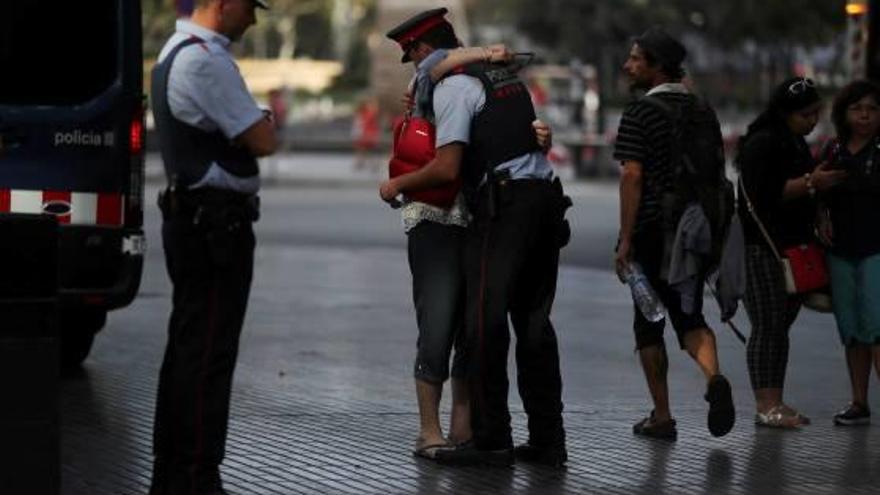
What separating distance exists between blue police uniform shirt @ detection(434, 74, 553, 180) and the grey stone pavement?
1.18 metres

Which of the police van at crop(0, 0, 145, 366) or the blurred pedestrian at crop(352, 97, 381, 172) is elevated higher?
the police van at crop(0, 0, 145, 366)

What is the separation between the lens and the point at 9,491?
7.10 metres

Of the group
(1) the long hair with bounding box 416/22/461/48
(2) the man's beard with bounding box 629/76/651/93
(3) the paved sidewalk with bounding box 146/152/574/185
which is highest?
(1) the long hair with bounding box 416/22/461/48

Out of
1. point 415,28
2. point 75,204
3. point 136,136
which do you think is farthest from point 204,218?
point 136,136

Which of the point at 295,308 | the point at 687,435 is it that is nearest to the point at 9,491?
the point at 687,435

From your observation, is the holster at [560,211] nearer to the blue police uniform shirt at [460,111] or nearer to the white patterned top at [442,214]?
the blue police uniform shirt at [460,111]

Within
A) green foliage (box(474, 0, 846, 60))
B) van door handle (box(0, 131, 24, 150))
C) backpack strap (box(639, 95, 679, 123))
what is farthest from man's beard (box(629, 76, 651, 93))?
green foliage (box(474, 0, 846, 60))

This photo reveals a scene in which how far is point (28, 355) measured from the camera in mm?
7098

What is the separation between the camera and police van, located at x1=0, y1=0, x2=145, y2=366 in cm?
1087

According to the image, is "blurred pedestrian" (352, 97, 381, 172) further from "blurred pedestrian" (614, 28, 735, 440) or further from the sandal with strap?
"blurred pedestrian" (614, 28, 735, 440)

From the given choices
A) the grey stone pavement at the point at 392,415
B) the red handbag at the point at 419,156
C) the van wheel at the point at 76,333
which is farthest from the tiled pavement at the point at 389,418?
the red handbag at the point at 419,156

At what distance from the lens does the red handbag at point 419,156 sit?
8609mm

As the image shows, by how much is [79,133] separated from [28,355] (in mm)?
3955

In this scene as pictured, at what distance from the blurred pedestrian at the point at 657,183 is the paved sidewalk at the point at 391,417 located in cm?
52
